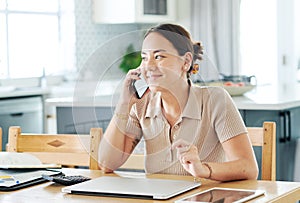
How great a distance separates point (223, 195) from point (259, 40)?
433cm

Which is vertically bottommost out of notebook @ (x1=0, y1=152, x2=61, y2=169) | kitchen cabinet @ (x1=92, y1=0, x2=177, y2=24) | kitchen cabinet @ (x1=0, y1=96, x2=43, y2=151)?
kitchen cabinet @ (x1=0, y1=96, x2=43, y2=151)

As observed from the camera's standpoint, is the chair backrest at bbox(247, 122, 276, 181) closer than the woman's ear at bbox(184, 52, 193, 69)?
No

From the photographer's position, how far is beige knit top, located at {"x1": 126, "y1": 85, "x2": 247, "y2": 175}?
214cm

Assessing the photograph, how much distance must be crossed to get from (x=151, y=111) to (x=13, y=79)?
3.32m

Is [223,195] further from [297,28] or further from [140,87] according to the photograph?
[297,28]

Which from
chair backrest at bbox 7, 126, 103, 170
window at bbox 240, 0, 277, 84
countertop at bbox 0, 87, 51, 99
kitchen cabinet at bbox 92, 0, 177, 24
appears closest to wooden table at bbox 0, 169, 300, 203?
chair backrest at bbox 7, 126, 103, 170

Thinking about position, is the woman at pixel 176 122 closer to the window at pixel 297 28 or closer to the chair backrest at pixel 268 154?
the chair backrest at pixel 268 154

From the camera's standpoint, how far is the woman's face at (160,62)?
199 cm

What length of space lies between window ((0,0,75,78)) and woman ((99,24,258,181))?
10.7 feet

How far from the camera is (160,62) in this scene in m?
1.99

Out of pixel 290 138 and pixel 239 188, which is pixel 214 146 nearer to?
pixel 239 188

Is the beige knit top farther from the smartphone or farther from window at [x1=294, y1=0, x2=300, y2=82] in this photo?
window at [x1=294, y1=0, x2=300, y2=82]

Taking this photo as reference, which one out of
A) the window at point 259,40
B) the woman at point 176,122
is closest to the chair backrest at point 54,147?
the woman at point 176,122

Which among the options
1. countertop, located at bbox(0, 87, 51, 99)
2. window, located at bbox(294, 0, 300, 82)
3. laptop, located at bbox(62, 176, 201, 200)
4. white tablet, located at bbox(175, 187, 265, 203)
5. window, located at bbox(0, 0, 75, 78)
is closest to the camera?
white tablet, located at bbox(175, 187, 265, 203)
